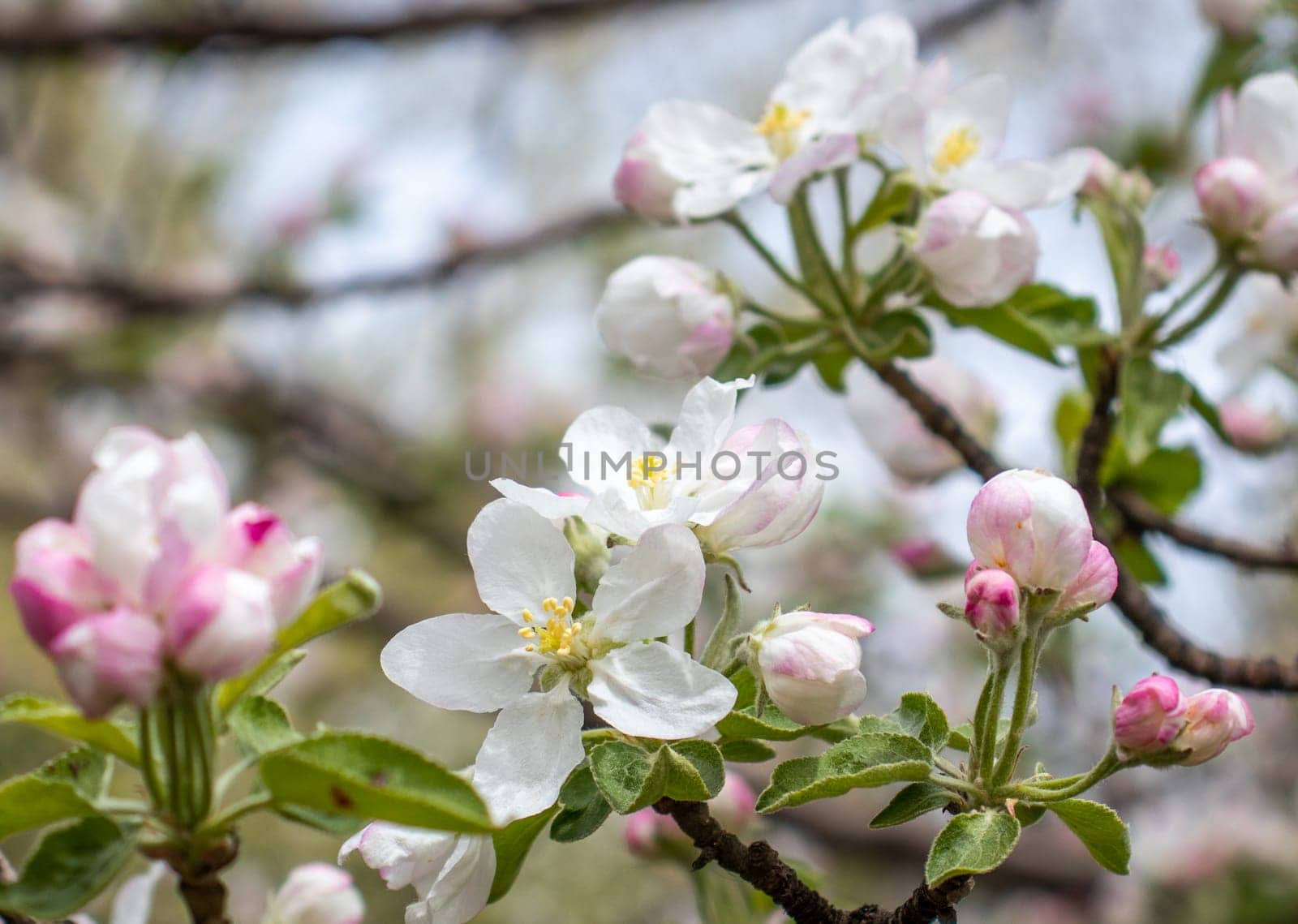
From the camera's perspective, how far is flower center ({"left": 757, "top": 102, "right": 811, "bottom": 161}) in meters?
1.36

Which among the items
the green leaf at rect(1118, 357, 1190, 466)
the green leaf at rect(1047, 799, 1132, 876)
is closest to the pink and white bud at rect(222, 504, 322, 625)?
the green leaf at rect(1047, 799, 1132, 876)

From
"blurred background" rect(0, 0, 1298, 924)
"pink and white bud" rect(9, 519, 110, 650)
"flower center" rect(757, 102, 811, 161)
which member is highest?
"pink and white bud" rect(9, 519, 110, 650)

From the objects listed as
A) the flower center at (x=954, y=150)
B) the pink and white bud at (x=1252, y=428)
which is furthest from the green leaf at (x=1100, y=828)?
the pink and white bud at (x=1252, y=428)

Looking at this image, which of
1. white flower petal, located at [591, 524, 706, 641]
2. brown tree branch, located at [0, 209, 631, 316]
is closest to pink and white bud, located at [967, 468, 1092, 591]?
white flower petal, located at [591, 524, 706, 641]

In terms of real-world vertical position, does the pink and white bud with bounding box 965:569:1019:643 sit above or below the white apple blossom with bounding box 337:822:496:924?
Result: above

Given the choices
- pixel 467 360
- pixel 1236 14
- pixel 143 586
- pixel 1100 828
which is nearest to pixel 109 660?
Answer: pixel 143 586

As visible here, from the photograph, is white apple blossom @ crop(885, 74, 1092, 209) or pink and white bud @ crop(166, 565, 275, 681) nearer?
pink and white bud @ crop(166, 565, 275, 681)

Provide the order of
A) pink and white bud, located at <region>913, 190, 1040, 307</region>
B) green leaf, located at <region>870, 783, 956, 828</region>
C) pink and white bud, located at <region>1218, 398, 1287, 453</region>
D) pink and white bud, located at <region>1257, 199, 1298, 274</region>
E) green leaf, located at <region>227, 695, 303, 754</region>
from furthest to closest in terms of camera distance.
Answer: pink and white bud, located at <region>1218, 398, 1287, 453</region>, pink and white bud, located at <region>1257, 199, 1298, 274</region>, pink and white bud, located at <region>913, 190, 1040, 307</region>, green leaf, located at <region>870, 783, 956, 828</region>, green leaf, located at <region>227, 695, 303, 754</region>

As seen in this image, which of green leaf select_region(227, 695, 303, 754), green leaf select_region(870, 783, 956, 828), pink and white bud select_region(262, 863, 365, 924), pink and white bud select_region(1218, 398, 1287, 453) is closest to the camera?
green leaf select_region(227, 695, 303, 754)

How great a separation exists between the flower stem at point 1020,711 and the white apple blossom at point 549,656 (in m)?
0.21

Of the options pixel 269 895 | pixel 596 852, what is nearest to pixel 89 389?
pixel 596 852

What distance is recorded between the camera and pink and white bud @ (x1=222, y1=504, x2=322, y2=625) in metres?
0.70

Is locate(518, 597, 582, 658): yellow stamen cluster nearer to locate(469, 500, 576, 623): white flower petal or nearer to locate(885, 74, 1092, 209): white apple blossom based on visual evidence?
locate(469, 500, 576, 623): white flower petal

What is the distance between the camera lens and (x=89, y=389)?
407 cm
